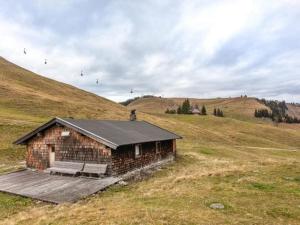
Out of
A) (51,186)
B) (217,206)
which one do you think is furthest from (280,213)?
(51,186)

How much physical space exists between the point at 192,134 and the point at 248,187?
55928 millimetres

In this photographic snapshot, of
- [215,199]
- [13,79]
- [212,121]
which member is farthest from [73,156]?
[212,121]

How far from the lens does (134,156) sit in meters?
28.2

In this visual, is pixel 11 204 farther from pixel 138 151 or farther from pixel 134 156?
pixel 138 151

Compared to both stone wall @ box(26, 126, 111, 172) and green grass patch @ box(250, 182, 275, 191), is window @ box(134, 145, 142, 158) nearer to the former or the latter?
stone wall @ box(26, 126, 111, 172)

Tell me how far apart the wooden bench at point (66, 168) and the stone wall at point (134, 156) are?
2834 millimetres

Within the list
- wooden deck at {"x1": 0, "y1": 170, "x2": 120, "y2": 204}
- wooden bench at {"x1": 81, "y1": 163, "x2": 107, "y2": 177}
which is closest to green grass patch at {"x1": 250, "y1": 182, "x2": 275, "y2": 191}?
wooden deck at {"x1": 0, "y1": 170, "x2": 120, "y2": 204}

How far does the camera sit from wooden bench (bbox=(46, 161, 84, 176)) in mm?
25280

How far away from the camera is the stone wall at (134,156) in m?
25.3

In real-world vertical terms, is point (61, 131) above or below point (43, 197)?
above

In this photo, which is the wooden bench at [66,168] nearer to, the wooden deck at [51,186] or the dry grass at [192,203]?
the wooden deck at [51,186]

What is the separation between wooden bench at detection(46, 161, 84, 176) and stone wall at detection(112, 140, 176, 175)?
2834 mm

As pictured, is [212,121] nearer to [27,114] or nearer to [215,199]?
[27,114]

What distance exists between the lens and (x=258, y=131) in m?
112
